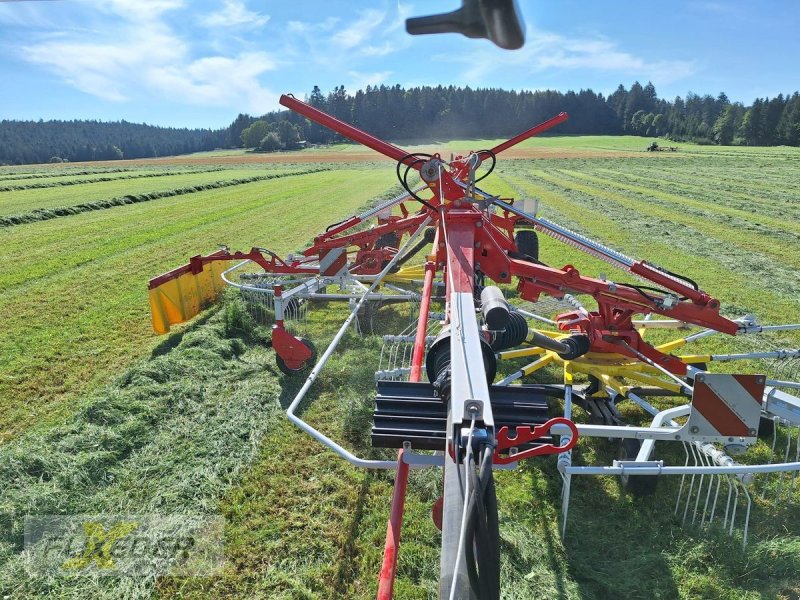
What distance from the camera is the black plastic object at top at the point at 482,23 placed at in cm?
82

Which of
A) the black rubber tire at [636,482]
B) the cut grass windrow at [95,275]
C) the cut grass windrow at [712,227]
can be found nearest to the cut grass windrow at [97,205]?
the cut grass windrow at [95,275]

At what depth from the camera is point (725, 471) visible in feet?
10.0

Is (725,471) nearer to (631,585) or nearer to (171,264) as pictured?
(631,585)

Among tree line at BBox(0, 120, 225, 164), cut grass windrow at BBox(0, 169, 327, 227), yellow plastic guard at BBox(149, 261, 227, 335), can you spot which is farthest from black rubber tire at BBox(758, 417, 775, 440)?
tree line at BBox(0, 120, 225, 164)

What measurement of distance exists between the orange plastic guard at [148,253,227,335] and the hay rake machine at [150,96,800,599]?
1.1 inches

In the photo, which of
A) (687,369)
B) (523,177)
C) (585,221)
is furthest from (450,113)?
(687,369)

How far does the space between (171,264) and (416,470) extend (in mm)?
9357

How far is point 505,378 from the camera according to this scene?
16.6ft

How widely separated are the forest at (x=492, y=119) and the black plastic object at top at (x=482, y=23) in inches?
3230

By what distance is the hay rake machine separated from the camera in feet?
5.71

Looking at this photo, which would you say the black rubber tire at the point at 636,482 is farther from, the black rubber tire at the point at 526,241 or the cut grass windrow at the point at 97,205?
the cut grass windrow at the point at 97,205

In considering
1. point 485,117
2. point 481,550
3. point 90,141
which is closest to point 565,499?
point 481,550

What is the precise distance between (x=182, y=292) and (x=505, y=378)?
191 inches

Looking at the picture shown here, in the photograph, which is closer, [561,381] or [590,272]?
[561,381]
